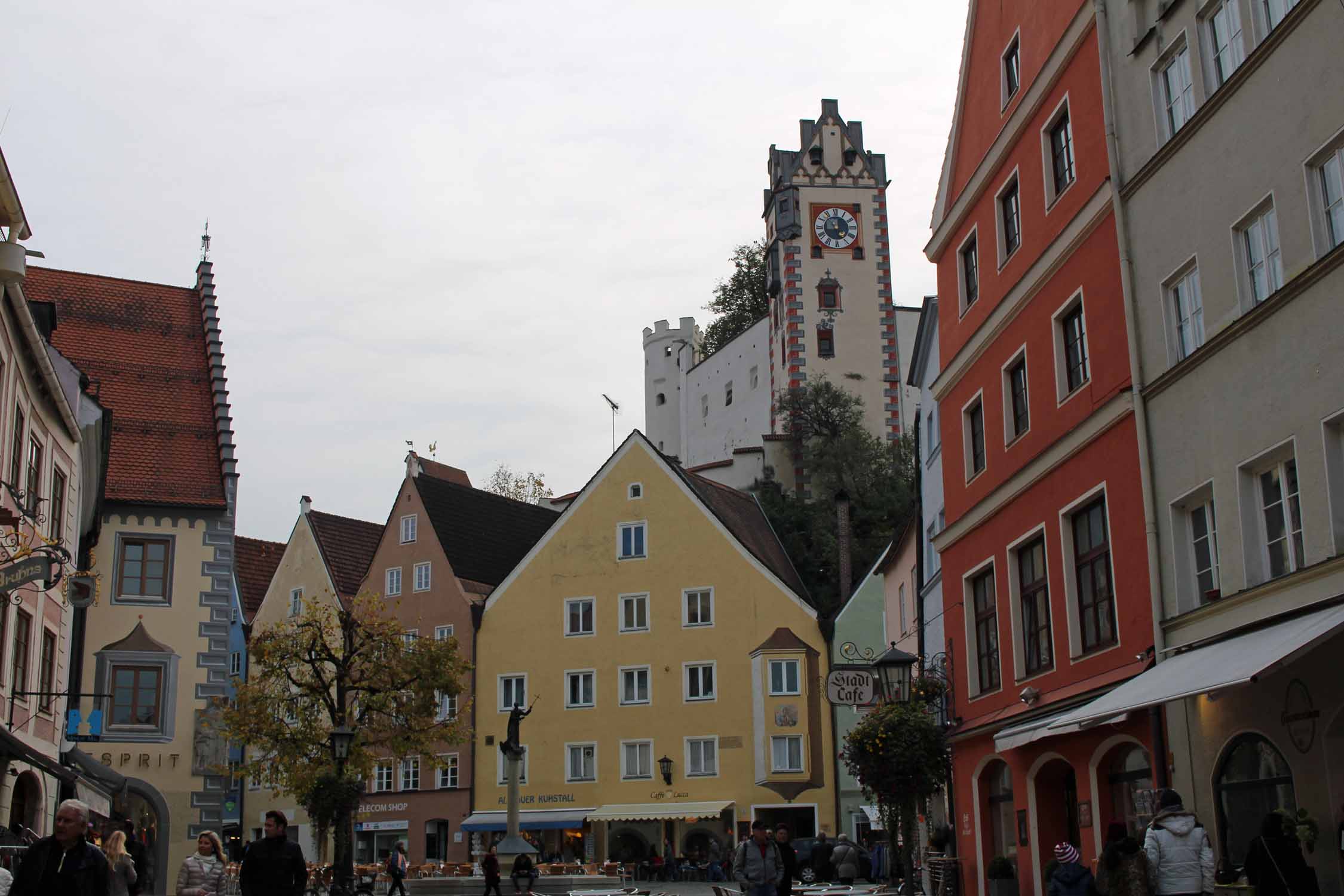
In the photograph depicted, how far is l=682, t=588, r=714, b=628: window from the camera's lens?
4994 centimetres

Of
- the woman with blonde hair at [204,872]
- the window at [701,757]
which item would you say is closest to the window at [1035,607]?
the woman with blonde hair at [204,872]

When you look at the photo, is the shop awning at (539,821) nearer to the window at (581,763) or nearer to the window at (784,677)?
the window at (581,763)

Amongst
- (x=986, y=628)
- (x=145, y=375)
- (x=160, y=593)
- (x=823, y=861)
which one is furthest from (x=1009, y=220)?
(x=145, y=375)

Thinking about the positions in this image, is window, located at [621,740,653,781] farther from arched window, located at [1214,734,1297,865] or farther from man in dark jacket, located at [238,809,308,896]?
man in dark jacket, located at [238,809,308,896]

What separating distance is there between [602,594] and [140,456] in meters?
18.3

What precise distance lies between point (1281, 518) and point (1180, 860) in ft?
14.7

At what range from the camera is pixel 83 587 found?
24.5m

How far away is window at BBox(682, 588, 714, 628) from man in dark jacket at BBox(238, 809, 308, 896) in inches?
1456

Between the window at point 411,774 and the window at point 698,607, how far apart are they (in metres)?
10.7

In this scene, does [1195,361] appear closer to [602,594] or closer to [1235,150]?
[1235,150]

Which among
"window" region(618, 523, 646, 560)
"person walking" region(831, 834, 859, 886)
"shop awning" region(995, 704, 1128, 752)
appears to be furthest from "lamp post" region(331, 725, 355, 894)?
"window" region(618, 523, 646, 560)

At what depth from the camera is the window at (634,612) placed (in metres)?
50.6

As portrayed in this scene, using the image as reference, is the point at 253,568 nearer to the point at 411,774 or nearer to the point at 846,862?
the point at 411,774

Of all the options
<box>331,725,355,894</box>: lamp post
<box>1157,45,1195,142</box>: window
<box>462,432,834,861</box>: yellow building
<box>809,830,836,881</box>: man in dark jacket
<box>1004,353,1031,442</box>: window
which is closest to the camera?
<box>1157,45,1195,142</box>: window
